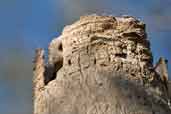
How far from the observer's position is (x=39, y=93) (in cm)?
546

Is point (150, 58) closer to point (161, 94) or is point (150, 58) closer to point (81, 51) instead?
point (161, 94)

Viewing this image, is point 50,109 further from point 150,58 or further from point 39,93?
→ point 150,58

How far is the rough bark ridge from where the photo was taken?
4.90 meters

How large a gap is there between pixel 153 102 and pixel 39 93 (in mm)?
1270

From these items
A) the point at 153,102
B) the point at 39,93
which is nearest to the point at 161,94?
the point at 153,102

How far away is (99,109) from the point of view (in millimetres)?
4816

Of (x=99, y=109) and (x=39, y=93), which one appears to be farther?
(x=39, y=93)

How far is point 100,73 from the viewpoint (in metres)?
5.11

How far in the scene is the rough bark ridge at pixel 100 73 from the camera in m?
4.90

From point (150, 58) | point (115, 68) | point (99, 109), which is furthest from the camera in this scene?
point (150, 58)

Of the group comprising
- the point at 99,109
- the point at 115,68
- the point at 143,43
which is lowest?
the point at 99,109

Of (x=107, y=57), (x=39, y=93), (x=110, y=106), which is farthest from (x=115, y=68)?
(x=39, y=93)

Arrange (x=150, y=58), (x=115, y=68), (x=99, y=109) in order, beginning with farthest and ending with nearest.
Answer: (x=150, y=58)
(x=115, y=68)
(x=99, y=109)

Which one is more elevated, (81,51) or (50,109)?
(81,51)
